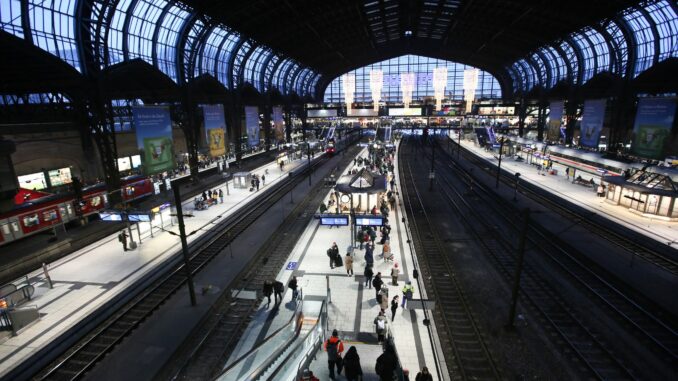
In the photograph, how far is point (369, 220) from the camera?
679 inches

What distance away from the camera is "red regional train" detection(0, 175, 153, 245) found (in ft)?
60.3

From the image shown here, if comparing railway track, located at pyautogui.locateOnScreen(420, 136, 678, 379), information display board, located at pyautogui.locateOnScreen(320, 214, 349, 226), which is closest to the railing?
information display board, located at pyautogui.locateOnScreen(320, 214, 349, 226)

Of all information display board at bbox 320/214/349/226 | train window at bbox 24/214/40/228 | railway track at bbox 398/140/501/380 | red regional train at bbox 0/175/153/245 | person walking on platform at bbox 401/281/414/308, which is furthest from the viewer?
train window at bbox 24/214/40/228

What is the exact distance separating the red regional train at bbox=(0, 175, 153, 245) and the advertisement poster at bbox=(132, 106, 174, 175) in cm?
341

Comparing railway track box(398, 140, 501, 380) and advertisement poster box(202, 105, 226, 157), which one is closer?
railway track box(398, 140, 501, 380)

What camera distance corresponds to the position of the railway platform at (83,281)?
11867 mm

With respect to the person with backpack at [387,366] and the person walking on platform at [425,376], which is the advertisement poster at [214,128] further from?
the person walking on platform at [425,376]

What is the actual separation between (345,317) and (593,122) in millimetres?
42626

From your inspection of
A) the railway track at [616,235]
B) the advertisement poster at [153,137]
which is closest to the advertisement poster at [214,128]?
the advertisement poster at [153,137]

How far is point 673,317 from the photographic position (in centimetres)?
1268

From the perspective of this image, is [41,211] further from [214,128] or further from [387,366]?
[387,366]

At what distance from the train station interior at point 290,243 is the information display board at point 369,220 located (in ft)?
0.25

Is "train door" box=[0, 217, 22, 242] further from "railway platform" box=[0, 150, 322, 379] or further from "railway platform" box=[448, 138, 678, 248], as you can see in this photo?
"railway platform" box=[448, 138, 678, 248]

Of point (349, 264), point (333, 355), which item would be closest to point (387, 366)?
point (333, 355)
